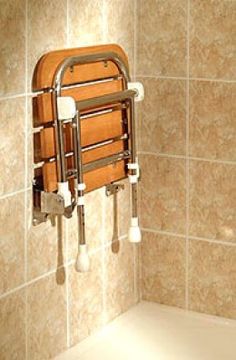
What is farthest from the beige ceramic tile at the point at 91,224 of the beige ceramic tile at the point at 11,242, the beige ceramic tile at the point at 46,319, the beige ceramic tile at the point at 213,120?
the beige ceramic tile at the point at 213,120

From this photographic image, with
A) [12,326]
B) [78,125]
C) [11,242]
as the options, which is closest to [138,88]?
[78,125]

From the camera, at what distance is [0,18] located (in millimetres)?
2000

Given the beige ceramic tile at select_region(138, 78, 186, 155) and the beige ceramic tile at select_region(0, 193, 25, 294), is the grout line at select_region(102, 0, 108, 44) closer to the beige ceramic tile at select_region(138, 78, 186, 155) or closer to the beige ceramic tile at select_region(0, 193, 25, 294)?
the beige ceramic tile at select_region(138, 78, 186, 155)

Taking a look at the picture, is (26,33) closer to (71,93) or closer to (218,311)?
(71,93)

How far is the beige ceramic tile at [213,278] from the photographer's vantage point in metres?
2.54

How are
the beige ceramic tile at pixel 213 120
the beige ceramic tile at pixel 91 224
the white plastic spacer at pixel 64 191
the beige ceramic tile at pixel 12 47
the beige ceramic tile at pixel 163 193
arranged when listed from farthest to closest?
the beige ceramic tile at pixel 163 193 < the beige ceramic tile at pixel 213 120 < the beige ceramic tile at pixel 91 224 < the white plastic spacer at pixel 64 191 < the beige ceramic tile at pixel 12 47

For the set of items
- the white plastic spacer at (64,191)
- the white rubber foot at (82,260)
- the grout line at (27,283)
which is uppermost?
the white plastic spacer at (64,191)

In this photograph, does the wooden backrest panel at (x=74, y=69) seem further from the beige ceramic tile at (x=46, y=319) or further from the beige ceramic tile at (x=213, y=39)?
the beige ceramic tile at (x=46, y=319)

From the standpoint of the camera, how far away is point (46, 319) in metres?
2.27

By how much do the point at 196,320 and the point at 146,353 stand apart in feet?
0.90

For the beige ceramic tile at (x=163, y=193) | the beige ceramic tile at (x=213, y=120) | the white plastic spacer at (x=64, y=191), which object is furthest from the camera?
the beige ceramic tile at (x=163, y=193)

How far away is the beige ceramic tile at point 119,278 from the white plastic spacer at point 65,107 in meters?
0.55

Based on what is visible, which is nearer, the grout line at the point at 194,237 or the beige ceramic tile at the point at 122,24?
the beige ceramic tile at the point at 122,24

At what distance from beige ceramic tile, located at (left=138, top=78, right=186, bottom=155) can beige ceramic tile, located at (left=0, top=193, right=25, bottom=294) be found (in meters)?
0.59
